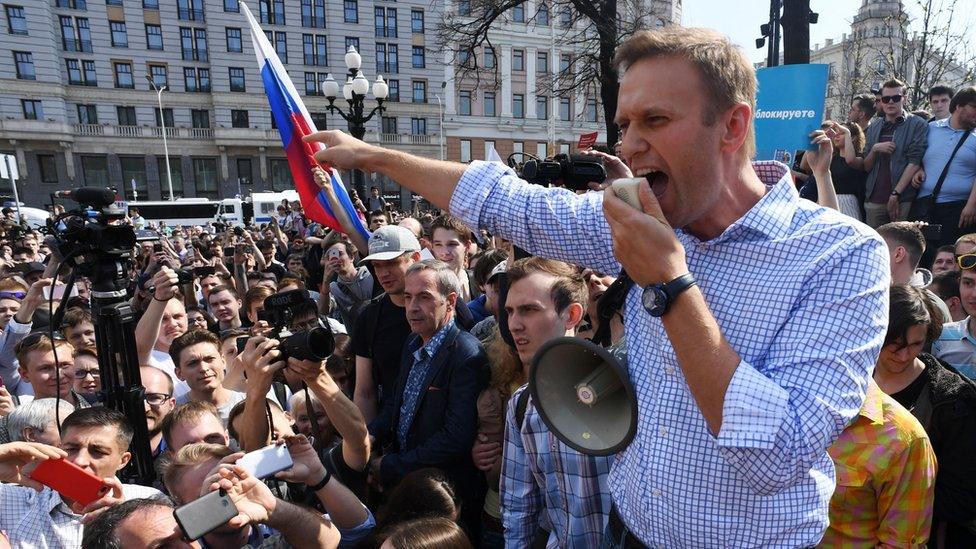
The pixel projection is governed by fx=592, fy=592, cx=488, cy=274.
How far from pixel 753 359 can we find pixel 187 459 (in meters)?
Answer: 2.38

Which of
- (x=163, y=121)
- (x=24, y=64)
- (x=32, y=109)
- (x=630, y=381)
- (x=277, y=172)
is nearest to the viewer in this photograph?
(x=630, y=381)

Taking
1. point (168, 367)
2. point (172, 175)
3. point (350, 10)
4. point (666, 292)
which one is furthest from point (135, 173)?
point (666, 292)

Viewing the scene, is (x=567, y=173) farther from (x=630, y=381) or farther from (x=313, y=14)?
(x=313, y=14)

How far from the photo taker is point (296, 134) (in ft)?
16.6

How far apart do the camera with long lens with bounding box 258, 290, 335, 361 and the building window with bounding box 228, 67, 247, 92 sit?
50248mm

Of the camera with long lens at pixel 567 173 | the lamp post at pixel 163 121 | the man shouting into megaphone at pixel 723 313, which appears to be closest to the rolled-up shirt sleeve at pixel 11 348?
the camera with long lens at pixel 567 173

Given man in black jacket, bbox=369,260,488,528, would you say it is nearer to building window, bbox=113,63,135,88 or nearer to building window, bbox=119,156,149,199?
building window, bbox=119,156,149,199

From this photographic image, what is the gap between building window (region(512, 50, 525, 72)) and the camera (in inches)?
1763

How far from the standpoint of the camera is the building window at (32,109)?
41219 mm

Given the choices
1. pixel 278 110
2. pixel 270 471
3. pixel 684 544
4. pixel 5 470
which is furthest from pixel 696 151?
pixel 278 110

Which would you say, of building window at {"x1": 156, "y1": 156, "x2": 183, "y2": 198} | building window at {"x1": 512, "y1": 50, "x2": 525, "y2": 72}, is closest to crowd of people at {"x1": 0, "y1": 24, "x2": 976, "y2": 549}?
building window at {"x1": 512, "y1": 50, "x2": 525, "y2": 72}

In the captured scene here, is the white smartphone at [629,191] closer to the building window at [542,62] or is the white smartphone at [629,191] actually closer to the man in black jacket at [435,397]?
the man in black jacket at [435,397]

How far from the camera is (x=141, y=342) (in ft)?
13.4

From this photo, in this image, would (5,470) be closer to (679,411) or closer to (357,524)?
(357,524)
